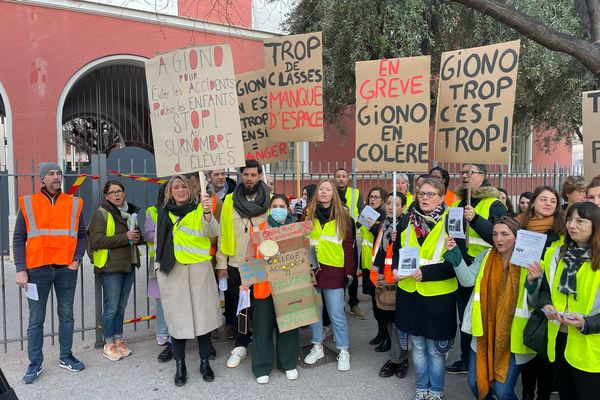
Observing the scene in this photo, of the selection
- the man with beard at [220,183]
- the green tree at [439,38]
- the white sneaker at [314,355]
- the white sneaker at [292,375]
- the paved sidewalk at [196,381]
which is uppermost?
the green tree at [439,38]

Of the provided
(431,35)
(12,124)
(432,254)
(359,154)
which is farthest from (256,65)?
(432,254)

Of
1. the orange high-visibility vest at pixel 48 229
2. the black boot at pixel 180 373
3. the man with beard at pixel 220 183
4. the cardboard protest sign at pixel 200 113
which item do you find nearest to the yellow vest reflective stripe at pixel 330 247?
the cardboard protest sign at pixel 200 113

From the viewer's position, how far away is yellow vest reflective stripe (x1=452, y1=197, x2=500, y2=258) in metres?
4.24

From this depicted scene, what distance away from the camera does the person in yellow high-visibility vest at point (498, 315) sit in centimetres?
320

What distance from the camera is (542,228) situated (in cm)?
365

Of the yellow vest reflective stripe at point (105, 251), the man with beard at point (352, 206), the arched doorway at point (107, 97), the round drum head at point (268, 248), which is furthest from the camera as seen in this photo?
the arched doorway at point (107, 97)

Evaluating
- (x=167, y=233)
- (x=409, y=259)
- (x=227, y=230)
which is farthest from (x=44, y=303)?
(x=409, y=259)

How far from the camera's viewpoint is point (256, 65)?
1284 cm

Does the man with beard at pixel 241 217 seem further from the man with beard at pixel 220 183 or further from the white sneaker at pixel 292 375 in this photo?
the man with beard at pixel 220 183

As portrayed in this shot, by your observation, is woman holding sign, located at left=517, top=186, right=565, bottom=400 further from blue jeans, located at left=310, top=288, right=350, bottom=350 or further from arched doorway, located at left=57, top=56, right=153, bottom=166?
arched doorway, located at left=57, top=56, right=153, bottom=166

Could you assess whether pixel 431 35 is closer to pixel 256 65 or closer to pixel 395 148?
pixel 256 65

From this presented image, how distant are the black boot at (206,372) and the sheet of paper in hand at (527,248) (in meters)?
2.83

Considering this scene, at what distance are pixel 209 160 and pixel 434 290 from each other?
221cm

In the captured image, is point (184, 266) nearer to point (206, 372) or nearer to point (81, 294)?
point (206, 372)
